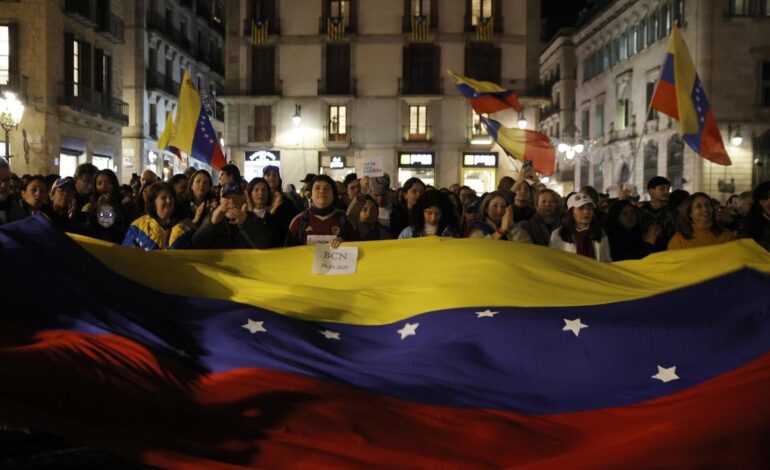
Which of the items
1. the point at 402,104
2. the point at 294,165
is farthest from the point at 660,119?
the point at 294,165

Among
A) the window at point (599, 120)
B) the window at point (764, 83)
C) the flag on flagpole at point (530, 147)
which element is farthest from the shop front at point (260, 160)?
the flag on flagpole at point (530, 147)

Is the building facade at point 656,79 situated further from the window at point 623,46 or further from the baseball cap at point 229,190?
the baseball cap at point 229,190

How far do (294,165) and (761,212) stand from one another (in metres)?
35.8

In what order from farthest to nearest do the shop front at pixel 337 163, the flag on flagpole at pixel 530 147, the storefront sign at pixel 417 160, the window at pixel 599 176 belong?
1. the window at pixel 599 176
2. the shop front at pixel 337 163
3. the storefront sign at pixel 417 160
4. the flag on flagpole at pixel 530 147

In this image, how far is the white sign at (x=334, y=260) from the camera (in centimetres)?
723

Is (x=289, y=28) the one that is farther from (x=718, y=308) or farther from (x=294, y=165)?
(x=718, y=308)

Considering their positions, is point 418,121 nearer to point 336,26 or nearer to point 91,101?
point 336,26

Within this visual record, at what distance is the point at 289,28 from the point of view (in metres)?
44.6

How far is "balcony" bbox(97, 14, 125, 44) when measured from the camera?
121 ft

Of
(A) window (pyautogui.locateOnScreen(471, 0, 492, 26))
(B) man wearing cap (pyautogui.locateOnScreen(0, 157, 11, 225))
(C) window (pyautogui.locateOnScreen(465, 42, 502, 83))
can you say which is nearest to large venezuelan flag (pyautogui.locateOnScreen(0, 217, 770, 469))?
(B) man wearing cap (pyautogui.locateOnScreen(0, 157, 11, 225))

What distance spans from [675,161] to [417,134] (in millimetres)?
12497

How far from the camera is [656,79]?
4597cm

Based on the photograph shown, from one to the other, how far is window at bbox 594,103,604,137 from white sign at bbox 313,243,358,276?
51743mm

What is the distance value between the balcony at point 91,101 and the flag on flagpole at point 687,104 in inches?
966
